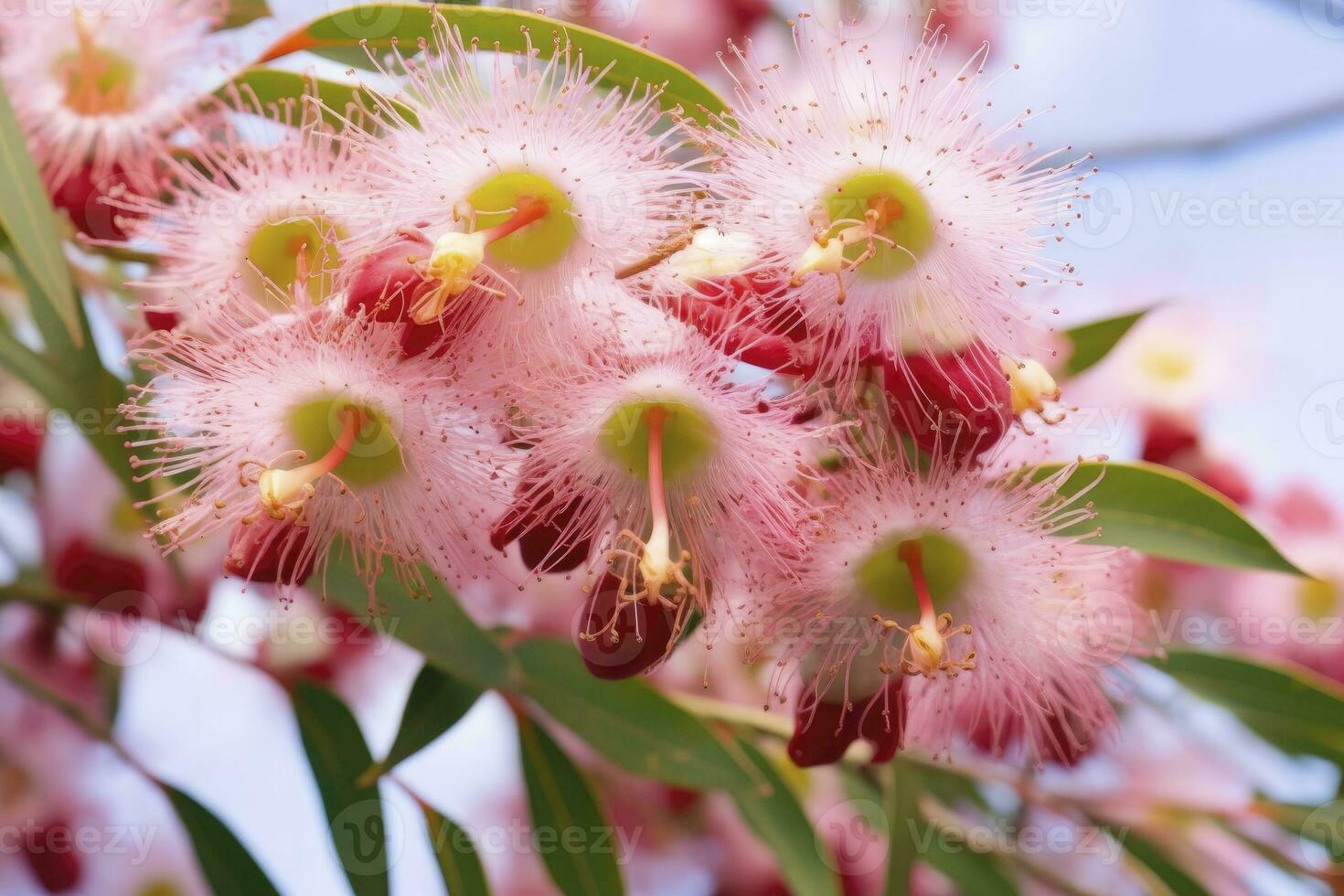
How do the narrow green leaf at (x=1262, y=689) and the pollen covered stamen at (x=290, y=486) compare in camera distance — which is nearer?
the pollen covered stamen at (x=290, y=486)

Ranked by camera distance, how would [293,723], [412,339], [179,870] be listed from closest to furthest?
[412,339] → [293,723] → [179,870]

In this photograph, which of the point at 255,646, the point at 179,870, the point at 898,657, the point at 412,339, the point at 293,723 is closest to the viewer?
the point at 412,339

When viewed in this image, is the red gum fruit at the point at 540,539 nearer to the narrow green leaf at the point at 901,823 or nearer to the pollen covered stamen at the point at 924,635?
the pollen covered stamen at the point at 924,635

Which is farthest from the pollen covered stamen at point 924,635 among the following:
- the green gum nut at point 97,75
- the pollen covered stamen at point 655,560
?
the green gum nut at point 97,75

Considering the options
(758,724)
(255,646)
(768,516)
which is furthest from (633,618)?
(255,646)

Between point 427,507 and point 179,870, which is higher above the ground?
point 427,507

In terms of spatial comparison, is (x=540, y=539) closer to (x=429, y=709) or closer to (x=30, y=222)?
(x=429, y=709)

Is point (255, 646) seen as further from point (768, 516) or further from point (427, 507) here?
point (768, 516)
